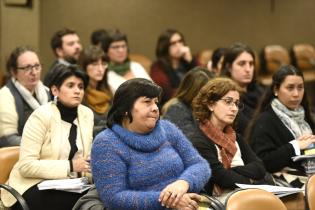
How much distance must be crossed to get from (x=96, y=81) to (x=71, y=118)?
4.17 ft

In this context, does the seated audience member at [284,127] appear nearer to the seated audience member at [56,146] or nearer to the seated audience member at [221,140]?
the seated audience member at [221,140]

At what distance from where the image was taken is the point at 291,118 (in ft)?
13.5

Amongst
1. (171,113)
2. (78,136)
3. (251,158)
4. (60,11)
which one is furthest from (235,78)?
(60,11)

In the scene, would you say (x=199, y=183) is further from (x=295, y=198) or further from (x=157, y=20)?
(x=157, y=20)

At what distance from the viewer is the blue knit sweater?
2.80m

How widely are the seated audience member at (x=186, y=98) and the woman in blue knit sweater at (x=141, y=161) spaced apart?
945mm

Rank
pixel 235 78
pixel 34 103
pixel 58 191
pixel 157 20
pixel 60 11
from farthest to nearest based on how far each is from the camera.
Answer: pixel 157 20 < pixel 60 11 < pixel 235 78 < pixel 34 103 < pixel 58 191

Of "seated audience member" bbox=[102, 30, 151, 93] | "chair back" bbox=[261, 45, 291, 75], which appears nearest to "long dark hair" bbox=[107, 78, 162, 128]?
"seated audience member" bbox=[102, 30, 151, 93]

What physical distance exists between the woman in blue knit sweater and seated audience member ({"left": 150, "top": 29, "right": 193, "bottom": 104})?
282 centimetres

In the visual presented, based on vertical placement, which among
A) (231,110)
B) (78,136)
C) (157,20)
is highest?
(157,20)

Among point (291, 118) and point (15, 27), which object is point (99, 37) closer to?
point (15, 27)

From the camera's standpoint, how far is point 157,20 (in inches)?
290

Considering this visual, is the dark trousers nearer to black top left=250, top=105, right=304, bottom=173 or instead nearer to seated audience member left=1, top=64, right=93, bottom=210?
seated audience member left=1, top=64, right=93, bottom=210

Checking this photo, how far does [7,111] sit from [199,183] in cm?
171
